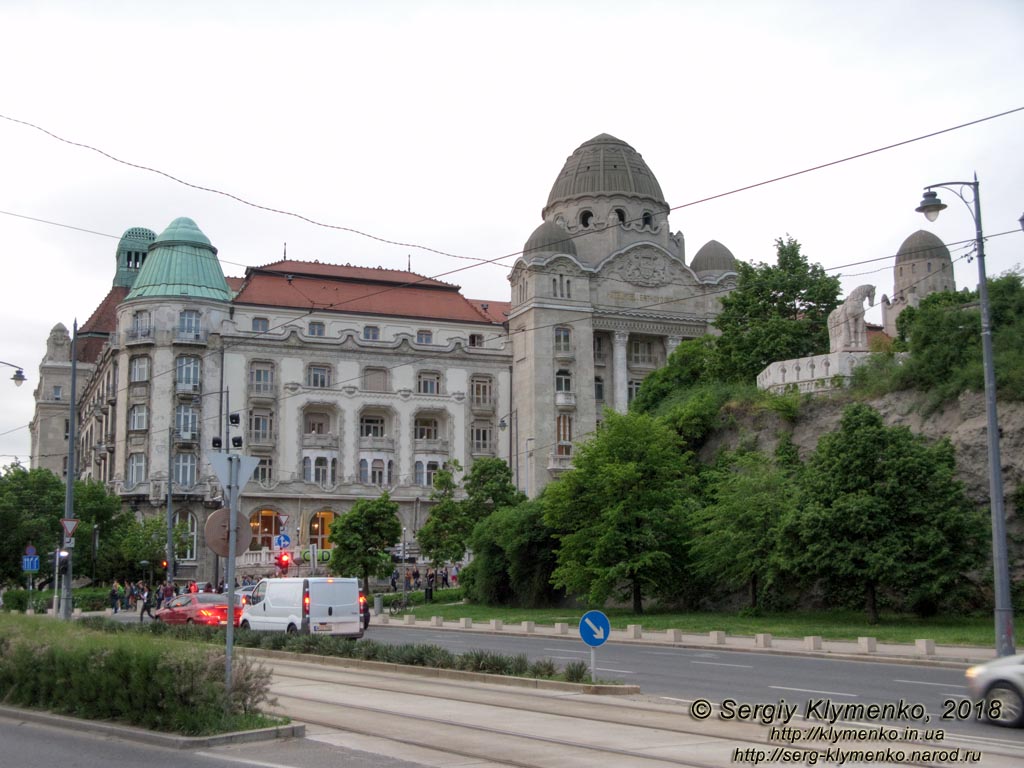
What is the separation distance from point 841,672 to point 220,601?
2031cm

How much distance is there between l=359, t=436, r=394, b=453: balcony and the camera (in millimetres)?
79250

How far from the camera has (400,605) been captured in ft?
185

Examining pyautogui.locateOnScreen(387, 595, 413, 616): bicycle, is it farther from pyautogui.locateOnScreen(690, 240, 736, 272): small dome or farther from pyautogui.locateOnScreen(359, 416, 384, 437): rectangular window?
pyautogui.locateOnScreen(690, 240, 736, 272): small dome

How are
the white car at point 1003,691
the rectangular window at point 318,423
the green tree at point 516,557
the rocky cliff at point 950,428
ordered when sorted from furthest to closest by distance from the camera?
the rectangular window at point 318,423 < the green tree at point 516,557 < the rocky cliff at point 950,428 < the white car at point 1003,691

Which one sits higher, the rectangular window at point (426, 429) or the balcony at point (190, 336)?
the balcony at point (190, 336)

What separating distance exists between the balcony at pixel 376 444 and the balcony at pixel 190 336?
43.2 ft

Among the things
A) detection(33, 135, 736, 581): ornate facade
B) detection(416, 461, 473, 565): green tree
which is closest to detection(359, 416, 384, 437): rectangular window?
detection(33, 135, 736, 581): ornate facade

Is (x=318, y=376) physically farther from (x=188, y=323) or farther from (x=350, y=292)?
(x=188, y=323)

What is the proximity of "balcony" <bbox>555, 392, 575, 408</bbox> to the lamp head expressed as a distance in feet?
176

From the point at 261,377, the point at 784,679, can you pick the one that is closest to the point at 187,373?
the point at 261,377

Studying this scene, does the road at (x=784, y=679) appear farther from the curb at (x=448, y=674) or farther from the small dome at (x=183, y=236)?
the small dome at (x=183, y=236)

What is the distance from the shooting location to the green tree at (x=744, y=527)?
38375mm

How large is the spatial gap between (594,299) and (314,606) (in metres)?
53.4

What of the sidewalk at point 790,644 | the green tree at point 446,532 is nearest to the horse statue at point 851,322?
the sidewalk at point 790,644
